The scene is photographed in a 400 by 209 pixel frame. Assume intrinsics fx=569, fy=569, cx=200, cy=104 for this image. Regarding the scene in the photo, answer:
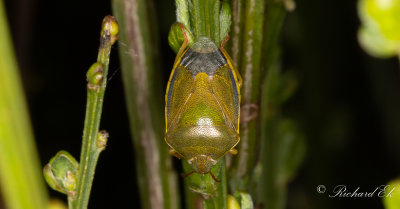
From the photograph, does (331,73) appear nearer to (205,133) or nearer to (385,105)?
(385,105)

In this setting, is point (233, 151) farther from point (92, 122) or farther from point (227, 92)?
point (92, 122)

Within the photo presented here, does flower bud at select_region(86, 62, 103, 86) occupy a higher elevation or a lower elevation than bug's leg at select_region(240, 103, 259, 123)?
higher

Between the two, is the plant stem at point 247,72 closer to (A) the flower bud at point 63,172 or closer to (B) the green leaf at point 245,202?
(B) the green leaf at point 245,202

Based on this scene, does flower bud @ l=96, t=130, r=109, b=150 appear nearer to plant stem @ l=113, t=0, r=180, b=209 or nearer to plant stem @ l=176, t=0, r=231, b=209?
plant stem @ l=176, t=0, r=231, b=209

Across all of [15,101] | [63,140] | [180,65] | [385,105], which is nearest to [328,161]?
[385,105]

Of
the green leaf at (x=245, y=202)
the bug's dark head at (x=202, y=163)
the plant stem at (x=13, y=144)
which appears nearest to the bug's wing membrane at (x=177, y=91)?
the bug's dark head at (x=202, y=163)

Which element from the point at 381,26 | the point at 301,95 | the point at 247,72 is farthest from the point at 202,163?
the point at 301,95

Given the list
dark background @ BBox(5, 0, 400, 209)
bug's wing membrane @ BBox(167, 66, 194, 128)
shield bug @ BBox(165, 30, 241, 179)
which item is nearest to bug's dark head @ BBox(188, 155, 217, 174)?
shield bug @ BBox(165, 30, 241, 179)
